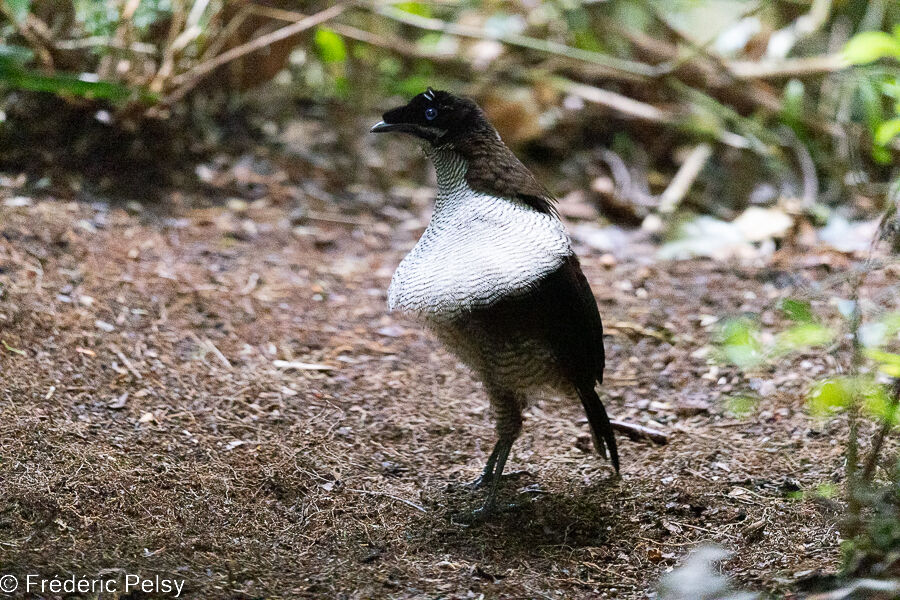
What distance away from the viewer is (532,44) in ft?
21.3

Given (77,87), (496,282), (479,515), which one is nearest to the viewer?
(496,282)

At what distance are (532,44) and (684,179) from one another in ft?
5.25

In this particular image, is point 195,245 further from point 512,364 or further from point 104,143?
point 512,364

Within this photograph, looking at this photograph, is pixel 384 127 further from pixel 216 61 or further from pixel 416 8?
pixel 416 8

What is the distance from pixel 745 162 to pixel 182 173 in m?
4.43

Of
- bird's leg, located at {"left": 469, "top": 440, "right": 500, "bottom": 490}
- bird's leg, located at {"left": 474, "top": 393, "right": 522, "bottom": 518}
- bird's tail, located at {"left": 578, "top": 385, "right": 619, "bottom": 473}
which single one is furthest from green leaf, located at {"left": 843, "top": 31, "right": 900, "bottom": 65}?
bird's leg, located at {"left": 469, "top": 440, "right": 500, "bottom": 490}

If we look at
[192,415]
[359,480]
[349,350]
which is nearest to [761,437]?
[359,480]

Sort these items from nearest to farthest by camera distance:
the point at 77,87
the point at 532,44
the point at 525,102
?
the point at 77,87, the point at 532,44, the point at 525,102

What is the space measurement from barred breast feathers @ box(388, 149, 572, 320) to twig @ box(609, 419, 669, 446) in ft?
3.24

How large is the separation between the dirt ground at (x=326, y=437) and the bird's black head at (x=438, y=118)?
1273mm

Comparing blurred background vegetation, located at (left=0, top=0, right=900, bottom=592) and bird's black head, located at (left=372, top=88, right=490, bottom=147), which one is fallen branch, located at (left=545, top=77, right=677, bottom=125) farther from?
bird's black head, located at (left=372, top=88, right=490, bottom=147)

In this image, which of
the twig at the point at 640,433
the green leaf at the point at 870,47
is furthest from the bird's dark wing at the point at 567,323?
the green leaf at the point at 870,47

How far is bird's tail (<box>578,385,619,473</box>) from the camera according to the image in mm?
3314

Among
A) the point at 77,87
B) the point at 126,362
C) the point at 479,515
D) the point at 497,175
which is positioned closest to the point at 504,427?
the point at 479,515
